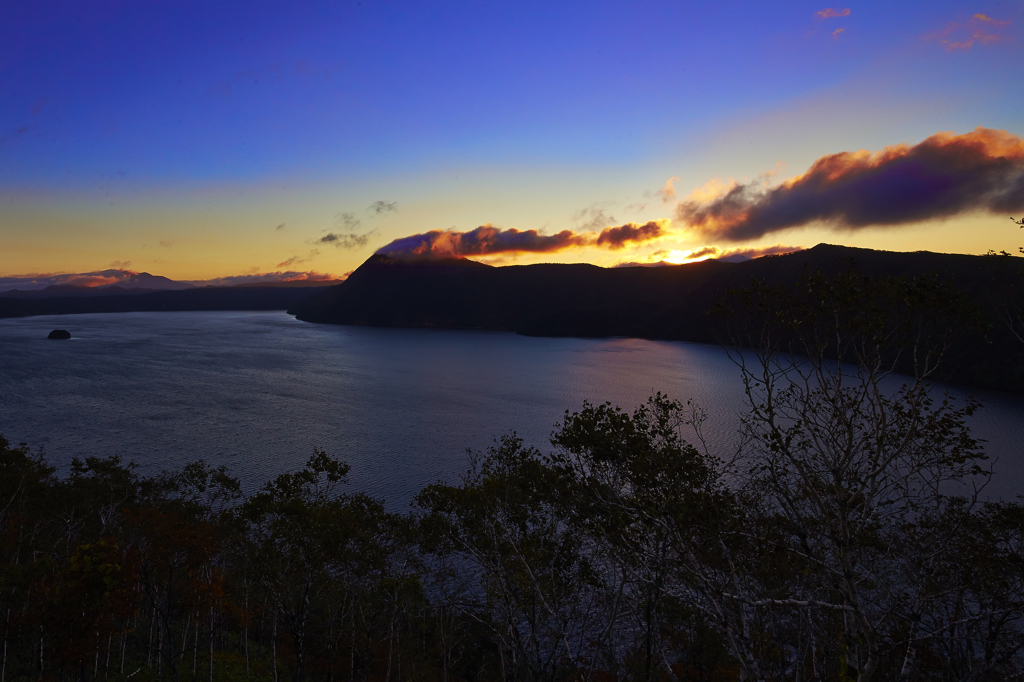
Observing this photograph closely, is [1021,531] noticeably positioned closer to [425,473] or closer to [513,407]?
[425,473]

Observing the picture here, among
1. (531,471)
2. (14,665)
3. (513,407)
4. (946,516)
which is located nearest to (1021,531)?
(946,516)

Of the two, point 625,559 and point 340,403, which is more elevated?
point 625,559

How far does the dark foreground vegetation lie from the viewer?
39.8 ft

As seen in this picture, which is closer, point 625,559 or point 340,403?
point 625,559

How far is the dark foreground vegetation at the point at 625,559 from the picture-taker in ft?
39.8

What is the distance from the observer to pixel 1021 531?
1922 centimetres

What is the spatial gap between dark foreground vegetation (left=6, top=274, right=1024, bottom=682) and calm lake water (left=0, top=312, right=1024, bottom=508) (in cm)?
1640

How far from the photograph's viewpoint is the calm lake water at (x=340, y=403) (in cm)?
5591

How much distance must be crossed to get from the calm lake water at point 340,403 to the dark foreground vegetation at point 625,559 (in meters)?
16.4

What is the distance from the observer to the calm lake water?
5591cm

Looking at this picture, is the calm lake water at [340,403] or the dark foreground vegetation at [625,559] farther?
the calm lake water at [340,403]

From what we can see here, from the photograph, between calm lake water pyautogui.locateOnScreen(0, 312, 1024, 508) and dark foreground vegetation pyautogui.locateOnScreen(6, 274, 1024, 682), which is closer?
dark foreground vegetation pyautogui.locateOnScreen(6, 274, 1024, 682)

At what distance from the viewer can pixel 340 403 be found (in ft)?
290

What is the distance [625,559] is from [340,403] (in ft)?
252
